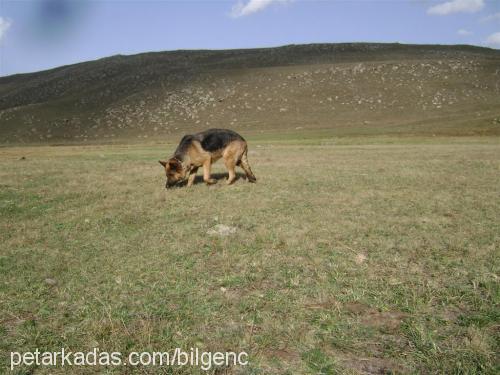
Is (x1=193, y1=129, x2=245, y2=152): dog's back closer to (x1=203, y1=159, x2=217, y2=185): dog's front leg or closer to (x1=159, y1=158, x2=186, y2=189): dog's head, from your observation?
(x1=203, y1=159, x2=217, y2=185): dog's front leg

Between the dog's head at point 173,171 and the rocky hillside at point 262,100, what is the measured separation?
36594mm

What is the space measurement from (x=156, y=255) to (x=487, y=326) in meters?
5.07

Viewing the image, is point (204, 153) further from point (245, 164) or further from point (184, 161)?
point (245, 164)

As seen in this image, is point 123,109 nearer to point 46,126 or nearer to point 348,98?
point 46,126

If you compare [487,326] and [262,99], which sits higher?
[262,99]

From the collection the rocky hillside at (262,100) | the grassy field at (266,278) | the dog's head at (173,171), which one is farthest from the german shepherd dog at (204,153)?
the rocky hillside at (262,100)

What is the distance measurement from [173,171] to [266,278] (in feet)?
25.3

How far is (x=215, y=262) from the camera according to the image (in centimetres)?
658

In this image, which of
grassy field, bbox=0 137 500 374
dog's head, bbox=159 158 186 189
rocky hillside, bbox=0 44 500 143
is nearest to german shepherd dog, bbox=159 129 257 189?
dog's head, bbox=159 158 186 189

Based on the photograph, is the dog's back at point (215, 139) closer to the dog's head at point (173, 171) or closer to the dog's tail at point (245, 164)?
the dog's tail at point (245, 164)

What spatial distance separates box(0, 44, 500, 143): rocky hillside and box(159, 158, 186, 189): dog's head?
36594mm

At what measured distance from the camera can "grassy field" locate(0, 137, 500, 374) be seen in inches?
164

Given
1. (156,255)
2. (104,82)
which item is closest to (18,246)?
(156,255)

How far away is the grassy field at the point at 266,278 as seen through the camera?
4176 millimetres
